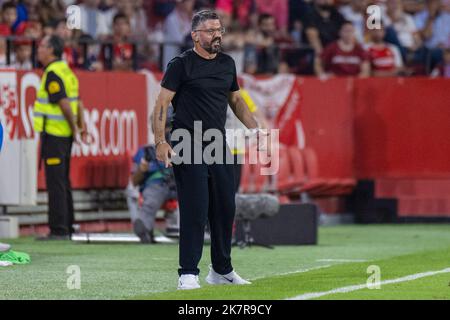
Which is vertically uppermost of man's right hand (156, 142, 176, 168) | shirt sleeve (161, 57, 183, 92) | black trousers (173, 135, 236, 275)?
shirt sleeve (161, 57, 183, 92)

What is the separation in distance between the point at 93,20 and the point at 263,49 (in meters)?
3.24

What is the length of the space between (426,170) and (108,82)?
249 inches

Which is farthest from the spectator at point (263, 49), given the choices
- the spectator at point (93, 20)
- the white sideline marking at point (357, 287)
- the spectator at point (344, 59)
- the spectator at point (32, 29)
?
the white sideline marking at point (357, 287)

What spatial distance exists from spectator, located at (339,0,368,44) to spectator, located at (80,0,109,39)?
6.08m

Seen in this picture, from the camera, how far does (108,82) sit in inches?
801

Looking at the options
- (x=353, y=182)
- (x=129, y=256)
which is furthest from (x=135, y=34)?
(x=129, y=256)

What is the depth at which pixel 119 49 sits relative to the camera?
21000mm

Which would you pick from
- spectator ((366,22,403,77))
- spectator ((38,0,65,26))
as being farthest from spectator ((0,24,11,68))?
spectator ((366,22,403,77))

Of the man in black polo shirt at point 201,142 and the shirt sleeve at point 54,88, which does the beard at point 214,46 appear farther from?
the shirt sleeve at point 54,88

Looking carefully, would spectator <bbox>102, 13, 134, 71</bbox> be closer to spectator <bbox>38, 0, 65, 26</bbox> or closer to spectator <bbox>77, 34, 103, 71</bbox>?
spectator <bbox>77, 34, 103, 71</bbox>

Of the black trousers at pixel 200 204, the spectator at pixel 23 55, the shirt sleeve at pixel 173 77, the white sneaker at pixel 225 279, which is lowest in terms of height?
the white sneaker at pixel 225 279

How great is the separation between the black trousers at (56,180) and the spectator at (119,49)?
339 cm

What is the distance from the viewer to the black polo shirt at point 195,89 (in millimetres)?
11102

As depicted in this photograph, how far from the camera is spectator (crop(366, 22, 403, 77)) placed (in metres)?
24.7
